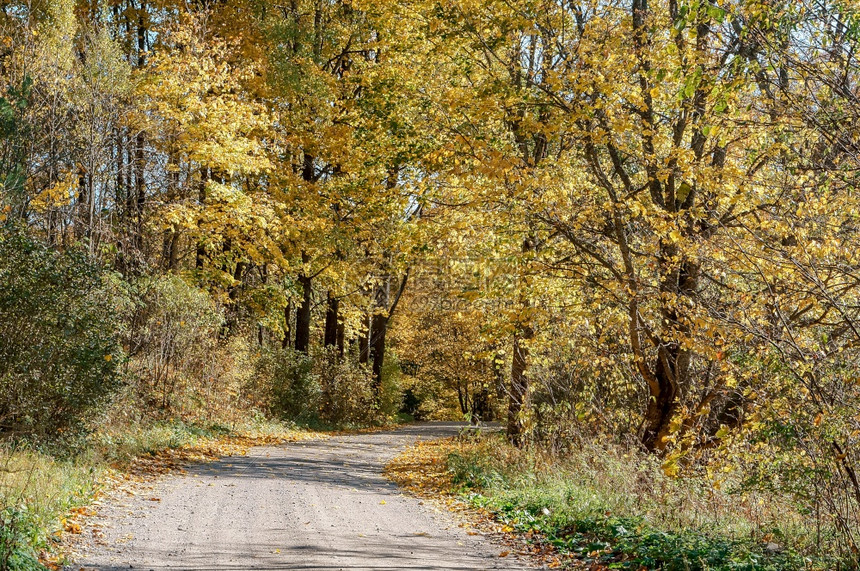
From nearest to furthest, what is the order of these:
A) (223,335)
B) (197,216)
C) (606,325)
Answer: (606,325), (197,216), (223,335)

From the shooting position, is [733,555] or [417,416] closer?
[733,555]

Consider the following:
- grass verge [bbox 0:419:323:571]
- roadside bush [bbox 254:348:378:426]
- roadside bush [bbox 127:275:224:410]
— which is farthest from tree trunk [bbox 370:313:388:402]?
grass verge [bbox 0:419:323:571]

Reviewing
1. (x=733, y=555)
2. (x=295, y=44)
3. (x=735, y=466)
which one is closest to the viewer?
(x=733, y=555)

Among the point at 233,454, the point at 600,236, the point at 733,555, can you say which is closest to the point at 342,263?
the point at 233,454

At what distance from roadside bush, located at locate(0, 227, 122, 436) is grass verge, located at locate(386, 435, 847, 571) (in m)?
5.19

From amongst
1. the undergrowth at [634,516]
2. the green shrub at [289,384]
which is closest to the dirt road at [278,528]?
the undergrowth at [634,516]

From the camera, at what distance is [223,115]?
1923 centimetres

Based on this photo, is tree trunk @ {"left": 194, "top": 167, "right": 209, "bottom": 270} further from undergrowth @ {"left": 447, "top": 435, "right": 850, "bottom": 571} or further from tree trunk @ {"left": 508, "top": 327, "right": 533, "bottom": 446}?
undergrowth @ {"left": 447, "top": 435, "right": 850, "bottom": 571}

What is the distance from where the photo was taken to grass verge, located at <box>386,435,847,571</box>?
6.75 m

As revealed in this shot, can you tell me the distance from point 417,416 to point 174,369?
3631cm

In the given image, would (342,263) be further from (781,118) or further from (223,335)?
(781,118)

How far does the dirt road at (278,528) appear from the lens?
6945 mm

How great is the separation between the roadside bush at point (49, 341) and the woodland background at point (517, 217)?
0.12 ft

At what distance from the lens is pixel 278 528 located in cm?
840
